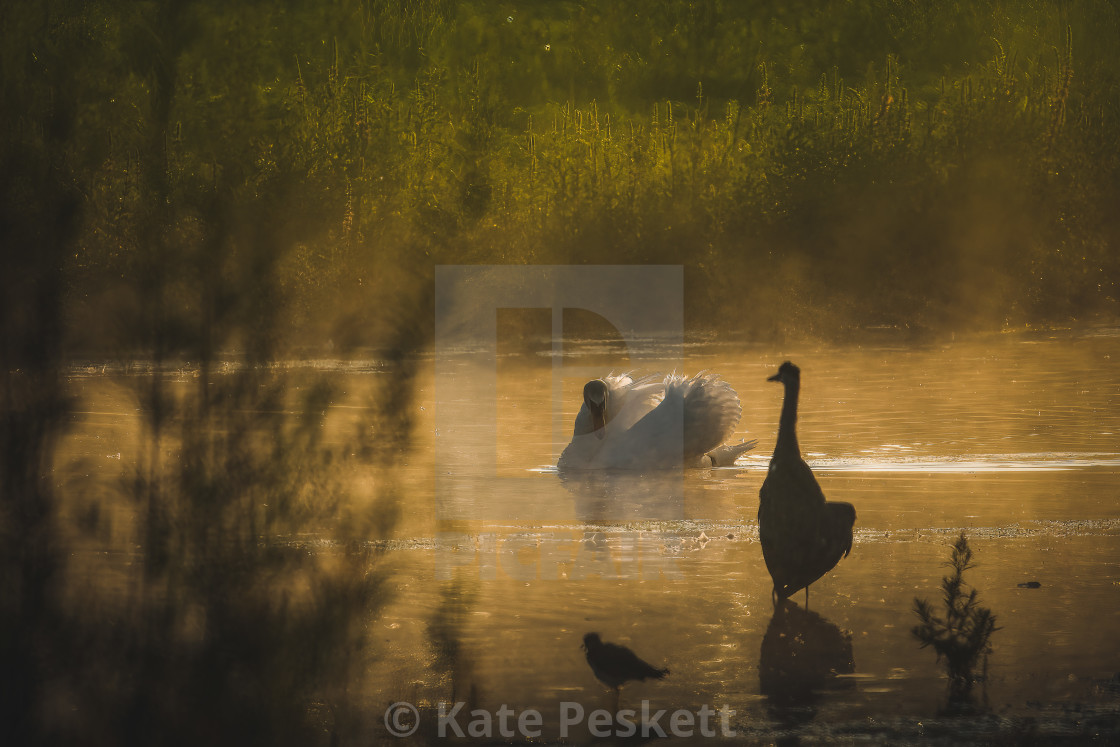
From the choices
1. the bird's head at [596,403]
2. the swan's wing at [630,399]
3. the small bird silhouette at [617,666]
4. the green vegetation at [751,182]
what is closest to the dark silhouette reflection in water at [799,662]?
the small bird silhouette at [617,666]

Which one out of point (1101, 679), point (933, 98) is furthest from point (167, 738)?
point (933, 98)

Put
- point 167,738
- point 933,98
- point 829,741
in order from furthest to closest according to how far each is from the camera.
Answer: point 933,98, point 829,741, point 167,738

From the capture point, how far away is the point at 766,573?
784 centimetres

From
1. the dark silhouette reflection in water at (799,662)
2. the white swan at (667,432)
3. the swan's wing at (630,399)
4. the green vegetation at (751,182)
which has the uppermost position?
the green vegetation at (751,182)

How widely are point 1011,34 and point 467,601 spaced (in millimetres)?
43594

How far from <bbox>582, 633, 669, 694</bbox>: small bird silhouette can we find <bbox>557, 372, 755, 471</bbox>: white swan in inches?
240

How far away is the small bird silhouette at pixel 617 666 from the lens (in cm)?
565

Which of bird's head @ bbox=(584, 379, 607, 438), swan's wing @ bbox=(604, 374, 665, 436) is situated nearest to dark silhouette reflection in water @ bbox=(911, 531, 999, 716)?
bird's head @ bbox=(584, 379, 607, 438)

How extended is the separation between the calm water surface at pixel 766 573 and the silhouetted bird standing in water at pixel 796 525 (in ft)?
0.71

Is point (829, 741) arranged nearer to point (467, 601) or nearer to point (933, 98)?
point (467, 601)

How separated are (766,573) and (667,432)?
168 inches

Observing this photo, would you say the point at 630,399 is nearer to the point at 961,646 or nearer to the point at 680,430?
the point at 680,430

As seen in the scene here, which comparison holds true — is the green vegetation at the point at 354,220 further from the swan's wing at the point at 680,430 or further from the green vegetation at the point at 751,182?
the swan's wing at the point at 680,430

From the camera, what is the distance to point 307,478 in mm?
5180
